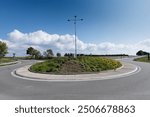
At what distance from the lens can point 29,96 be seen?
9172mm

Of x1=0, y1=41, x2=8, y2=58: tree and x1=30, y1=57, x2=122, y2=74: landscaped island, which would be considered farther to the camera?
x1=0, y1=41, x2=8, y2=58: tree

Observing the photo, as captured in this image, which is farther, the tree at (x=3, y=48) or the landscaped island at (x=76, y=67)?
the tree at (x=3, y=48)

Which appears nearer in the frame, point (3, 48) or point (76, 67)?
point (76, 67)

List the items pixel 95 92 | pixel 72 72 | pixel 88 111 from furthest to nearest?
pixel 72 72
pixel 95 92
pixel 88 111

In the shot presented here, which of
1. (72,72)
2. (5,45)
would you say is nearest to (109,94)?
(72,72)

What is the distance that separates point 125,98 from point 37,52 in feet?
248

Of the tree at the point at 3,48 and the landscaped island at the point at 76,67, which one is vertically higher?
the tree at the point at 3,48

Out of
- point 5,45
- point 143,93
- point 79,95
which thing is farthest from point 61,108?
point 5,45

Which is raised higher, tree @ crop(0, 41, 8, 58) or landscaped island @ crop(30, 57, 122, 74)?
tree @ crop(0, 41, 8, 58)

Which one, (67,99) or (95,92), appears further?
(95,92)

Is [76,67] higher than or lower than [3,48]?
lower

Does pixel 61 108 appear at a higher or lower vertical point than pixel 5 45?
lower

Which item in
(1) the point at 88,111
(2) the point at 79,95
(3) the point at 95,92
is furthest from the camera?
(3) the point at 95,92

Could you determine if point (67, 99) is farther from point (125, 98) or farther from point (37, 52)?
point (37, 52)
